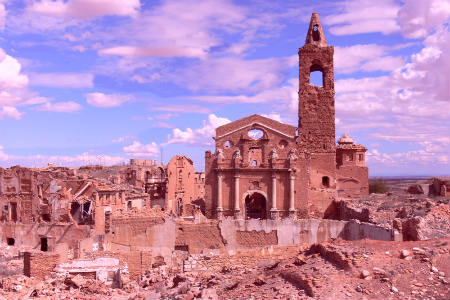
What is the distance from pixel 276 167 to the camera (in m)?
31.3

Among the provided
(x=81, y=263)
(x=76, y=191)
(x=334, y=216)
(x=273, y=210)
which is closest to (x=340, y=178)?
(x=334, y=216)

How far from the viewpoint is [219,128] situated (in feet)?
107

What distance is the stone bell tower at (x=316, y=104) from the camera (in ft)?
119

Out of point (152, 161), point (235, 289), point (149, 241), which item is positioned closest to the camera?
point (235, 289)

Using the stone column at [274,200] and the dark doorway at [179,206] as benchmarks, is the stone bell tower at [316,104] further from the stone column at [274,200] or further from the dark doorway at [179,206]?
the dark doorway at [179,206]

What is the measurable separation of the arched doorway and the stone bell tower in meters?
5.18

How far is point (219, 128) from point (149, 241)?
13.1 meters

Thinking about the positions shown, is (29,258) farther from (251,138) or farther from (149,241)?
(251,138)

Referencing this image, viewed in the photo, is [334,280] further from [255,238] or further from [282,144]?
[282,144]

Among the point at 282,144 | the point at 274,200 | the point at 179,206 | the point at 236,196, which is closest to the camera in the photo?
the point at 274,200

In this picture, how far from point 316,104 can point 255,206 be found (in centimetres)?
902

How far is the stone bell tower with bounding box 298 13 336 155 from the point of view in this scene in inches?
1427

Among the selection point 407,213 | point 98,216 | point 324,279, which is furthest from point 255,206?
point 324,279

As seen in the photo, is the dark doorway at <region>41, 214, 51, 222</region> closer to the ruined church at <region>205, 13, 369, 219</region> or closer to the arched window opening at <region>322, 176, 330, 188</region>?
the ruined church at <region>205, 13, 369, 219</region>
